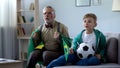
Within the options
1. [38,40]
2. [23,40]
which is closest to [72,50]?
[38,40]

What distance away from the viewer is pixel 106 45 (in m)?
3.13

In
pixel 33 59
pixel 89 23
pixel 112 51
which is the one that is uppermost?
pixel 89 23

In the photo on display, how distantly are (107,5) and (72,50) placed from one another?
169cm

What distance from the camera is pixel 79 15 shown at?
16.0ft

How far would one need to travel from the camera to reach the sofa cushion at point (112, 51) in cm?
Result: 303

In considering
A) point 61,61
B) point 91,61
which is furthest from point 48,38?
point 91,61

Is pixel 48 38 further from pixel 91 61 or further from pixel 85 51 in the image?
pixel 91 61

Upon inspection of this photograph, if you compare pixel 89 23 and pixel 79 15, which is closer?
pixel 89 23

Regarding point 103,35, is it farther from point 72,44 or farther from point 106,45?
point 72,44

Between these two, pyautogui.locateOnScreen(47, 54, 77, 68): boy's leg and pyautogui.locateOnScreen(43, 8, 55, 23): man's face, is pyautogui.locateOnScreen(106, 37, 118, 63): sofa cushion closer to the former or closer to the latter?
pyautogui.locateOnScreen(47, 54, 77, 68): boy's leg

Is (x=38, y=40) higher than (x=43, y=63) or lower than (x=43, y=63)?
higher

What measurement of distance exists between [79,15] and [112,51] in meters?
1.93

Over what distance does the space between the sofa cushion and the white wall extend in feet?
4.40

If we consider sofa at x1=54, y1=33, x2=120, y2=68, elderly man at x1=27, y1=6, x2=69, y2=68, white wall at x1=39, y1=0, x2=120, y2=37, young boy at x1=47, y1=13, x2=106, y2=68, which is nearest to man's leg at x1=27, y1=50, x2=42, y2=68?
elderly man at x1=27, y1=6, x2=69, y2=68
